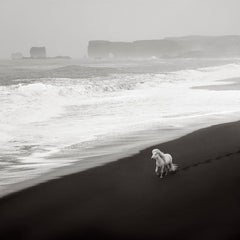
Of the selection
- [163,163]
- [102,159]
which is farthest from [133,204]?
[102,159]

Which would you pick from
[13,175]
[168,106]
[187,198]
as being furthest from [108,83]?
[187,198]

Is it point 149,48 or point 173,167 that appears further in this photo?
point 149,48

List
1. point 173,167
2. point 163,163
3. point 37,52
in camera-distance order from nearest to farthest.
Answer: point 163,163 < point 173,167 < point 37,52

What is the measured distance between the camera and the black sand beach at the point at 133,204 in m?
5.07

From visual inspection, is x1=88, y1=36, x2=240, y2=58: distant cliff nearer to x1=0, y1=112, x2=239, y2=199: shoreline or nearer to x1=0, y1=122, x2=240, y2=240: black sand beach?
x1=0, y1=112, x2=239, y2=199: shoreline

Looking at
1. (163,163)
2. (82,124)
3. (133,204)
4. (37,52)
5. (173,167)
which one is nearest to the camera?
(133,204)

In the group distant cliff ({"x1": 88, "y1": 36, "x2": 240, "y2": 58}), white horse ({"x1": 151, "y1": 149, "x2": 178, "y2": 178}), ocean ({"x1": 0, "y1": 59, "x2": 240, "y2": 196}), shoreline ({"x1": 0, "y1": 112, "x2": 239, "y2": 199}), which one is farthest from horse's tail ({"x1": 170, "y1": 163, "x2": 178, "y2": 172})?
distant cliff ({"x1": 88, "y1": 36, "x2": 240, "y2": 58})

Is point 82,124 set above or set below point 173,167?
above

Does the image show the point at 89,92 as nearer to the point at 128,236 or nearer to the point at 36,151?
the point at 36,151

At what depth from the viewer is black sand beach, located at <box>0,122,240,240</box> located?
507 centimetres

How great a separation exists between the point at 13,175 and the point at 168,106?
10234 mm

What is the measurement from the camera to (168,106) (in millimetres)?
16953

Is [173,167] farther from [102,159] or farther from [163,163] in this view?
[102,159]

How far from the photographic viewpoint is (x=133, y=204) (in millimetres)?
5867
